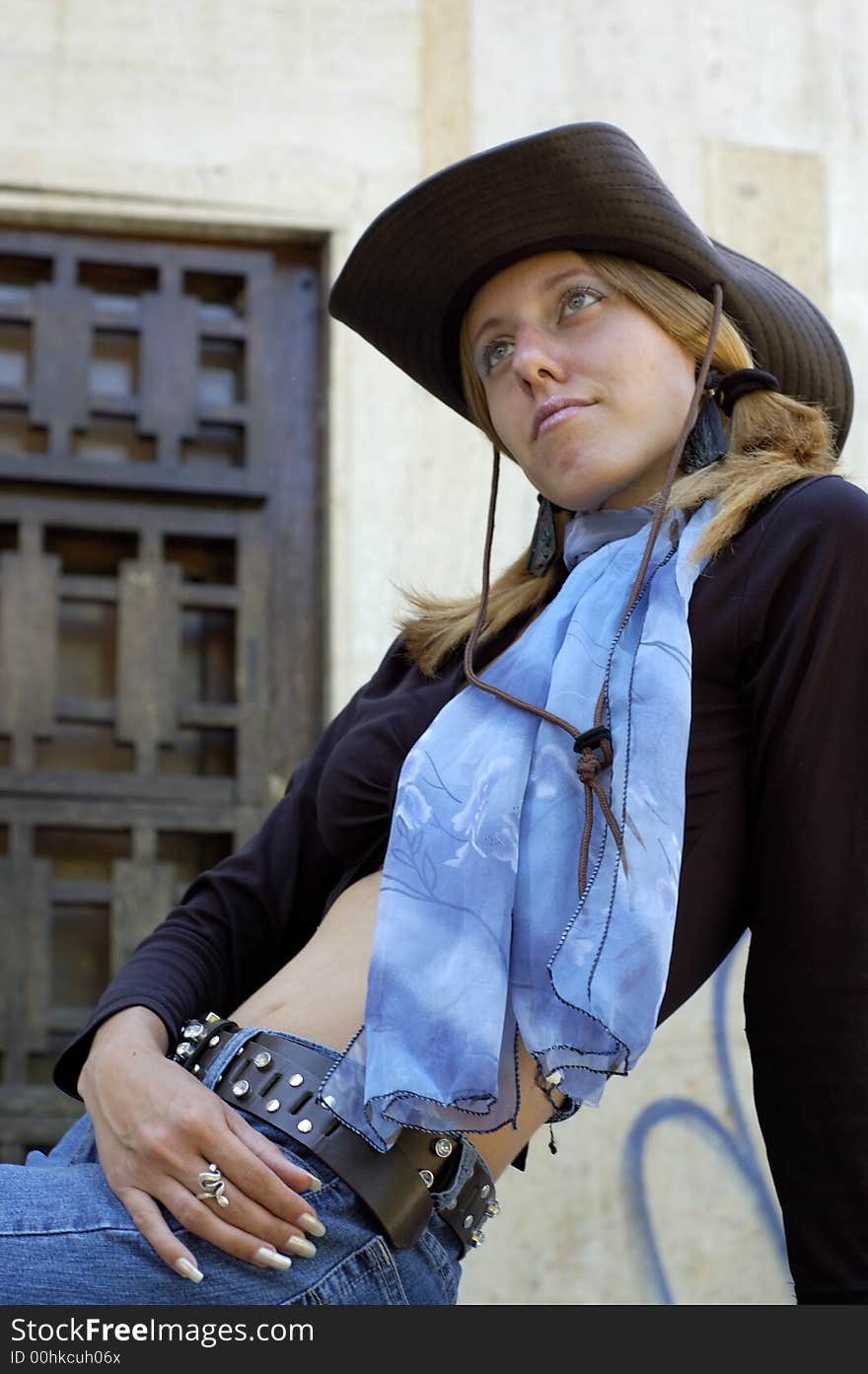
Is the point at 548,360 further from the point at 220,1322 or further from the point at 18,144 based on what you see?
the point at 18,144

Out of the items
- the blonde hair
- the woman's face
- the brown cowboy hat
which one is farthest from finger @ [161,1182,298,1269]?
the brown cowboy hat

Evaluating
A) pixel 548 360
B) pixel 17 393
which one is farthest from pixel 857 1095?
pixel 17 393

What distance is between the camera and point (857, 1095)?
1643 mm

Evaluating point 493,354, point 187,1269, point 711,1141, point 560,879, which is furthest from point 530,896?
point 711,1141

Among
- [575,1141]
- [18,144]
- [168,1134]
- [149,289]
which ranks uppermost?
[18,144]

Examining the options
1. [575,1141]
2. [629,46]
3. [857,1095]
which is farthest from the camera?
[629,46]

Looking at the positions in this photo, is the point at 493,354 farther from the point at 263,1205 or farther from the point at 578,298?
the point at 263,1205

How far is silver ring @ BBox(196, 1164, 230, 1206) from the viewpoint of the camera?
159 cm

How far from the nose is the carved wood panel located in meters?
1.81

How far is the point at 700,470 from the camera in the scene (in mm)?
1968

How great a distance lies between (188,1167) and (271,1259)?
0.12 meters

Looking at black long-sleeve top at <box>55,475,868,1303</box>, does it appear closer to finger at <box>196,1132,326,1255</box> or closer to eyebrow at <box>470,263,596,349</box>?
finger at <box>196,1132,326,1255</box>

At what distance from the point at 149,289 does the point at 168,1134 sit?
270 centimetres

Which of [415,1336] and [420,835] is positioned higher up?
[420,835]
